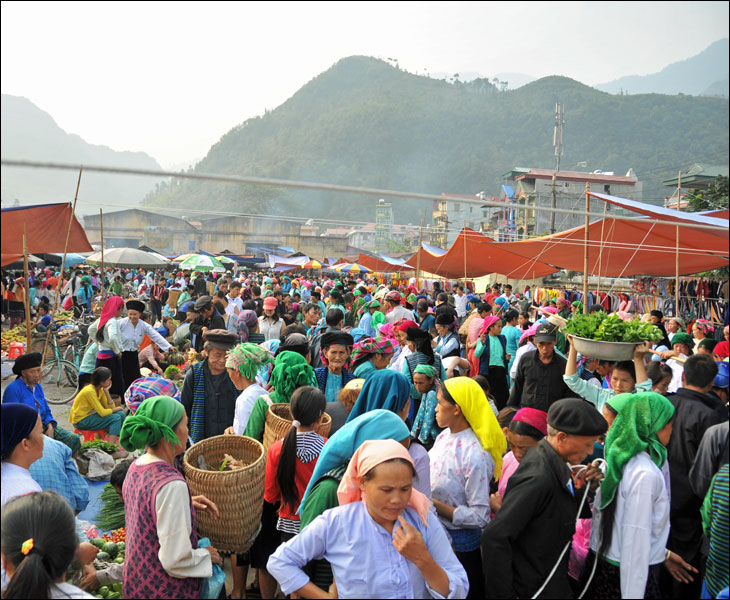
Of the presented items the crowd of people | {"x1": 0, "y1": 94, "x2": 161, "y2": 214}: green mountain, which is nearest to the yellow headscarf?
the crowd of people

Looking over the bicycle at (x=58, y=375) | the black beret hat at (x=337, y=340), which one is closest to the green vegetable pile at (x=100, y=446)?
the black beret hat at (x=337, y=340)

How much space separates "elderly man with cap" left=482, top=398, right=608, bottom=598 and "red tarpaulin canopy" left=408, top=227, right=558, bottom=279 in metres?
9.39

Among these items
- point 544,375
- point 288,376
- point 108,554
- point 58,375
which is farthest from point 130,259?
point 544,375

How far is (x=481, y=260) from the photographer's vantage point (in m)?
14.5

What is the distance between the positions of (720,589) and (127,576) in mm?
2463

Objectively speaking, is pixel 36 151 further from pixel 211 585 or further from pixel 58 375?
pixel 58 375

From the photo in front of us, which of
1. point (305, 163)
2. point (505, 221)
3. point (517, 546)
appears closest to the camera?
point (517, 546)

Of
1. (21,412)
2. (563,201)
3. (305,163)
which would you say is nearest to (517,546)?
(21,412)

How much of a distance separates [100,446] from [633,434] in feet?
16.9

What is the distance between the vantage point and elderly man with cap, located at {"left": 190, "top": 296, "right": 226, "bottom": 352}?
7.28m

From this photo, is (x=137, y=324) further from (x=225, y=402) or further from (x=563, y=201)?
(x=563, y=201)

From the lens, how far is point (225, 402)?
4031 mm

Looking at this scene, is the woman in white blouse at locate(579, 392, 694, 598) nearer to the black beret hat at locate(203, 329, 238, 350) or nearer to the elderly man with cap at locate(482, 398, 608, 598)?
the elderly man with cap at locate(482, 398, 608, 598)

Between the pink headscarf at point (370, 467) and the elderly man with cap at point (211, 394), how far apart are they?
7.63 ft
